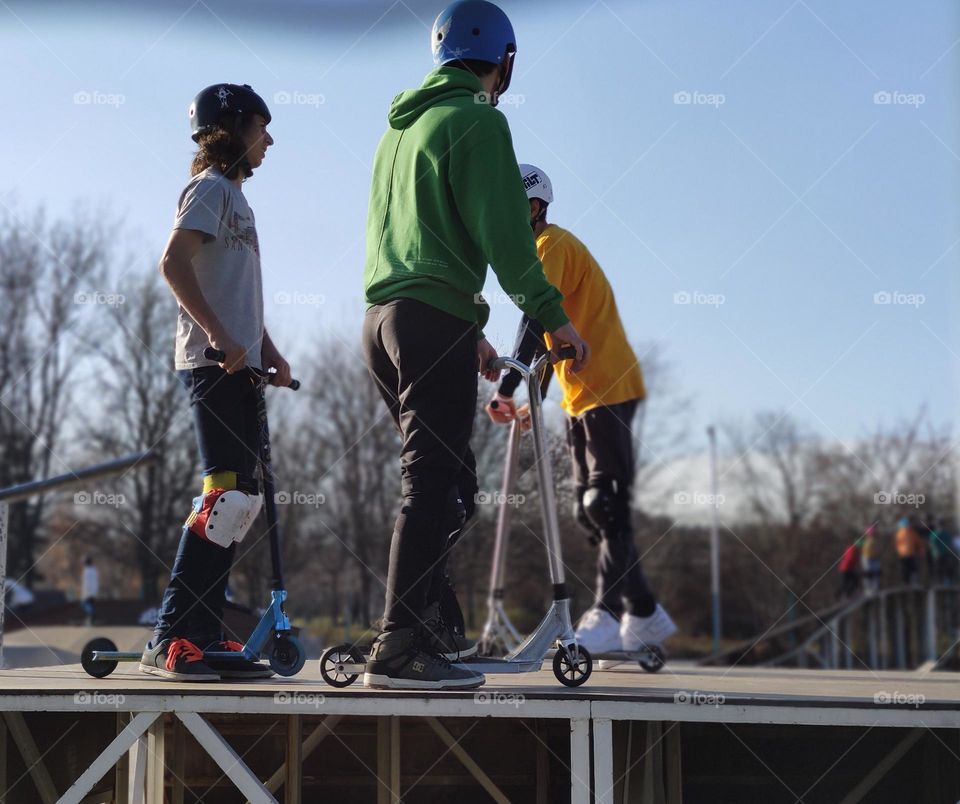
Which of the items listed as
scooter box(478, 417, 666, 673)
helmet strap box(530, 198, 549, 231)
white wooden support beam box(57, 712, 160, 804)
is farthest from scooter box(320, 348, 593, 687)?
scooter box(478, 417, 666, 673)

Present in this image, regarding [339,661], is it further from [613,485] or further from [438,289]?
[613,485]

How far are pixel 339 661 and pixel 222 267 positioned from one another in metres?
1.59

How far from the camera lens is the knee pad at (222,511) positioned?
4.30m

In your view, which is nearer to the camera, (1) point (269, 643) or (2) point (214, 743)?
(2) point (214, 743)

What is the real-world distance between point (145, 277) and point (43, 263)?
4.27 m

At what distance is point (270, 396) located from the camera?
26.3m

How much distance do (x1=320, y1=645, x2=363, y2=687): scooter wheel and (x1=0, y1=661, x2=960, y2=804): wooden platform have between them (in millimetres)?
60

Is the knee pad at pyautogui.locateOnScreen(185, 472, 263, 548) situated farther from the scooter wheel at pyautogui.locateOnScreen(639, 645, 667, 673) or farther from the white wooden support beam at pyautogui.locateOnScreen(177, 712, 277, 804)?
the scooter wheel at pyautogui.locateOnScreen(639, 645, 667, 673)

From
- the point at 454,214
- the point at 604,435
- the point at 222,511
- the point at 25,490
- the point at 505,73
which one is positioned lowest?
the point at 222,511

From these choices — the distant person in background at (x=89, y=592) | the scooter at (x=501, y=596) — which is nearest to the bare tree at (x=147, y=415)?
the distant person in background at (x=89, y=592)

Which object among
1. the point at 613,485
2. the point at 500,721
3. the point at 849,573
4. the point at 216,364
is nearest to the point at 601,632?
the point at 613,485

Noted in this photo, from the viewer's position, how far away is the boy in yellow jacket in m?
5.94

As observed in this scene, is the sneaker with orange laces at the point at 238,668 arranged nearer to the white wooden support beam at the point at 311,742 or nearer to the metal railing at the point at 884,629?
the white wooden support beam at the point at 311,742

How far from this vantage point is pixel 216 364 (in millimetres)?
4465
